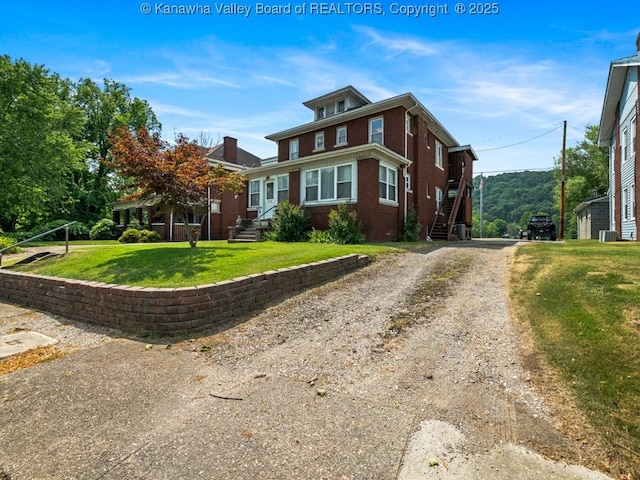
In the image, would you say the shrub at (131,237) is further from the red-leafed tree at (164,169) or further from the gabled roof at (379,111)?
the red-leafed tree at (164,169)

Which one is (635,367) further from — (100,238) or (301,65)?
(100,238)

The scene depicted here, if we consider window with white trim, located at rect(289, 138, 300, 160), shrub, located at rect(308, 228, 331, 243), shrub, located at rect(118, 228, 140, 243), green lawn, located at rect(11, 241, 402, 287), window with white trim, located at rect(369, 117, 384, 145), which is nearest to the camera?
green lawn, located at rect(11, 241, 402, 287)

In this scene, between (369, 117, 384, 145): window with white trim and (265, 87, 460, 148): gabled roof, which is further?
(369, 117, 384, 145): window with white trim

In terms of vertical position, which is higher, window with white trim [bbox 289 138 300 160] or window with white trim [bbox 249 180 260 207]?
window with white trim [bbox 289 138 300 160]

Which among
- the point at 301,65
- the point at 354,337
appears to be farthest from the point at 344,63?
the point at 354,337

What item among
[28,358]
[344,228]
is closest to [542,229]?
[344,228]

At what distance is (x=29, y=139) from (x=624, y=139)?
3465 centimetres

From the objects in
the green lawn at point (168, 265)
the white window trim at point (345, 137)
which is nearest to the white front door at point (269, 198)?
the white window trim at point (345, 137)

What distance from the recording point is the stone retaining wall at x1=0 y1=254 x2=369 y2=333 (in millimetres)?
5285

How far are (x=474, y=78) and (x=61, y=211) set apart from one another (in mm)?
36437

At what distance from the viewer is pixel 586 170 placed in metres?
36.9

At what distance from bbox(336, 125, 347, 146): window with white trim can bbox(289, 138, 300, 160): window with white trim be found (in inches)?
132

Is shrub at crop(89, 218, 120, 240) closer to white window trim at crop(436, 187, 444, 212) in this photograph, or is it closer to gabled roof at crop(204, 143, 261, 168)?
gabled roof at crop(204, 143, 261, 168)

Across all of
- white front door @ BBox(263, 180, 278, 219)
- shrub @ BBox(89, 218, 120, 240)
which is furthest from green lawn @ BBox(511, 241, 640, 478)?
shrub @ BBox(89, 218, 120, 240)
